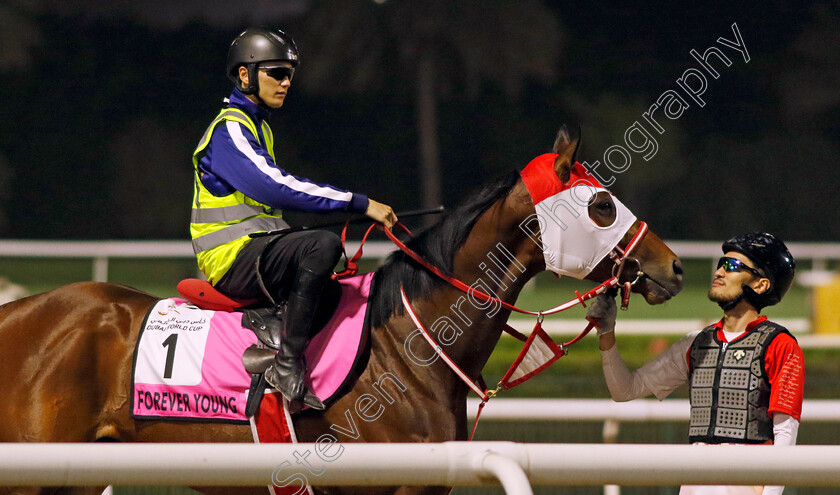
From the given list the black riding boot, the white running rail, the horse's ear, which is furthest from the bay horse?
the white running rail

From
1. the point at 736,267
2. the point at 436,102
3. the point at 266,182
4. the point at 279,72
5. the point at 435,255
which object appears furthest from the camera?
the point at 436,102

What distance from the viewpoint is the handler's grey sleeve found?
2961 millimetres

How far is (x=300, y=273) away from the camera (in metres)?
2.92

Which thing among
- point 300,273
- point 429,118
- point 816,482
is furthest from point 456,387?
point 429,118

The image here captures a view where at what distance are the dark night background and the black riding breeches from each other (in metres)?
25.0

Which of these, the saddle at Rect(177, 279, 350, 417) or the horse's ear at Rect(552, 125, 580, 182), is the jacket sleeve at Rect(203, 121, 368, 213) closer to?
the saddle at Rect(177, 279, 350, 417)

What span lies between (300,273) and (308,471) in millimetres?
1351

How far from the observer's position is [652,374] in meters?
3.02

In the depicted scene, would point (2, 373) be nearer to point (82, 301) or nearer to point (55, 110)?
point (82, 301)

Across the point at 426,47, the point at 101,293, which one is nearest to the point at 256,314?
the point at 101,293

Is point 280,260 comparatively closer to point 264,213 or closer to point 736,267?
point 264,213

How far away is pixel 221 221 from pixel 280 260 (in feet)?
0.89

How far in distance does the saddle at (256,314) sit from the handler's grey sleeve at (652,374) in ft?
2.83

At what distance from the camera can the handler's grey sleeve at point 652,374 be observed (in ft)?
9.71
